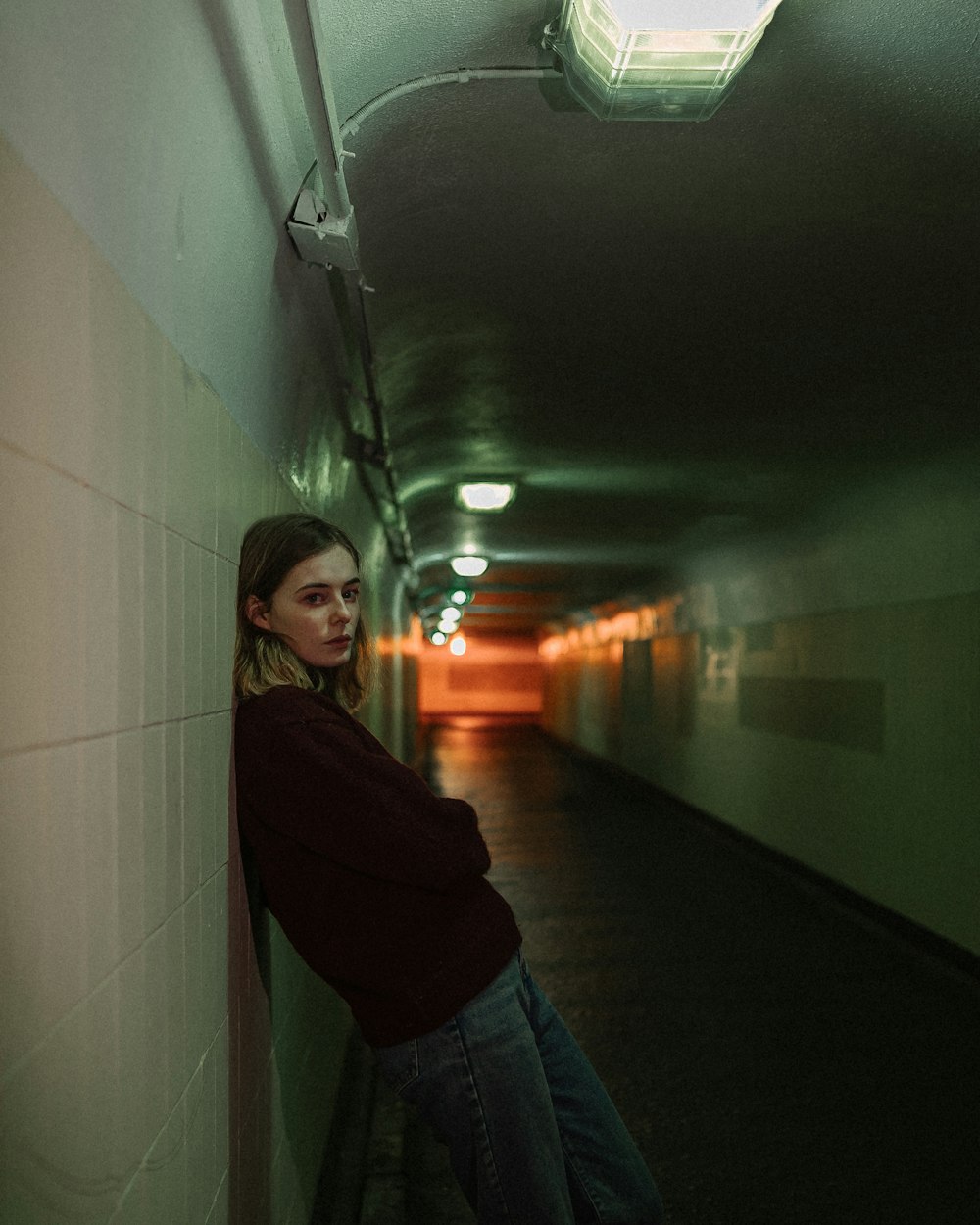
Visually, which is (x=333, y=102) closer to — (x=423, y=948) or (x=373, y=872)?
(x=373, y=872)

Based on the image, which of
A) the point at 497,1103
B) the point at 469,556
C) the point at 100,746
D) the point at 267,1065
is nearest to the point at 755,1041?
the point at 267,1065

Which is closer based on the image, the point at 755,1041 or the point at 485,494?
the point at 755,1041

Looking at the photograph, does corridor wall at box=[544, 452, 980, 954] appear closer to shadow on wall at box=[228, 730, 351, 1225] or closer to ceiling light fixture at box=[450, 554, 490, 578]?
ceiling light fixture at box=[450, 554, 490, 578]

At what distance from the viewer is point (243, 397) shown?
2.20 meters

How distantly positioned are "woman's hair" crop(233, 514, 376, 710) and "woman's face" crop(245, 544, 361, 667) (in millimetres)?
14

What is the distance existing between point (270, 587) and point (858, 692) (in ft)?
20.3

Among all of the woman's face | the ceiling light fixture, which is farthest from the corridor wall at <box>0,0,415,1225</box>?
the ceiling light fixture

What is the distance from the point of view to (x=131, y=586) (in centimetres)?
137

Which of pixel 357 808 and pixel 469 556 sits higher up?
pixel 469 556

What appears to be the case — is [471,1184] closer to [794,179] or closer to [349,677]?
[349,677]

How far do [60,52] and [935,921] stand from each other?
6.41m

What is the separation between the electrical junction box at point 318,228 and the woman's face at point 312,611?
0.73 meters

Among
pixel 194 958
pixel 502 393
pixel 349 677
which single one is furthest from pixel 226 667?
pixel 502 393

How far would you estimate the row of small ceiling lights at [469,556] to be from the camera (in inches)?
291
